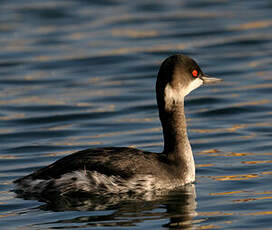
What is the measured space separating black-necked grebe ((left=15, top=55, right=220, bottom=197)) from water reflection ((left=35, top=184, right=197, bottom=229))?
4.9 inches

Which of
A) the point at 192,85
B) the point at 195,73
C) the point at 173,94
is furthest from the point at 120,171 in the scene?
the point at 195,73

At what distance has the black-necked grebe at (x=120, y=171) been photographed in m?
10.8

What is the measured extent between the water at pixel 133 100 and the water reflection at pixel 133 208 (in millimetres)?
23

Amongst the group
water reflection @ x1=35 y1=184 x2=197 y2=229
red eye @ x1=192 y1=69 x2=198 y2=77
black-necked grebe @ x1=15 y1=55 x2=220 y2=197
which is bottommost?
water reflection @ x1=35 y1=184 x2=197 y2=229

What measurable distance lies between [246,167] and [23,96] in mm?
6567

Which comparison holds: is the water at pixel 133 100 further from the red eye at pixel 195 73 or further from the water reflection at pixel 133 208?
the red eye at pixel 195 73

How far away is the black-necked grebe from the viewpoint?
10.8 m

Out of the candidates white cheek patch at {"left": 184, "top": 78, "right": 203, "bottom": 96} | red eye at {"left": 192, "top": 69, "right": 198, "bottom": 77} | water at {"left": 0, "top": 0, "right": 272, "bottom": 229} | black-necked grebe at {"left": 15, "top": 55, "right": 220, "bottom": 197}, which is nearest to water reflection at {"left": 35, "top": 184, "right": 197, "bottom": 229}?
water at {"left": 0, "top": 0, "right": 272, "bottom": 229}

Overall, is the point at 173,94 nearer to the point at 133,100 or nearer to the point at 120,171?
the point at 120,171

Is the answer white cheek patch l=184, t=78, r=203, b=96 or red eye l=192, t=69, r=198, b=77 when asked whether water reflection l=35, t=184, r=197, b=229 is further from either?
red eye l=192, t=69, r=198, b=77

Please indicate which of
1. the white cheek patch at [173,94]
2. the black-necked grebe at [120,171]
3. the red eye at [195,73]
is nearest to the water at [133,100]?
the black-necked grebe at [120,171]

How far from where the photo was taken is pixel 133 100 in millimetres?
16953

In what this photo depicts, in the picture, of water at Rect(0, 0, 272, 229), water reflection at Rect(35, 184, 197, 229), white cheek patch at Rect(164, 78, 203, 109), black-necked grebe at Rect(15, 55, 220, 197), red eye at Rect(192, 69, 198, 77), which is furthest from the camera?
red eye at Rect(192, 69, 198, 77)

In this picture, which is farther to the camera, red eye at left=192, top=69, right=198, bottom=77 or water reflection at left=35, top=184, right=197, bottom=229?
red eye at left=192, top=69, right=198, bottom=77
